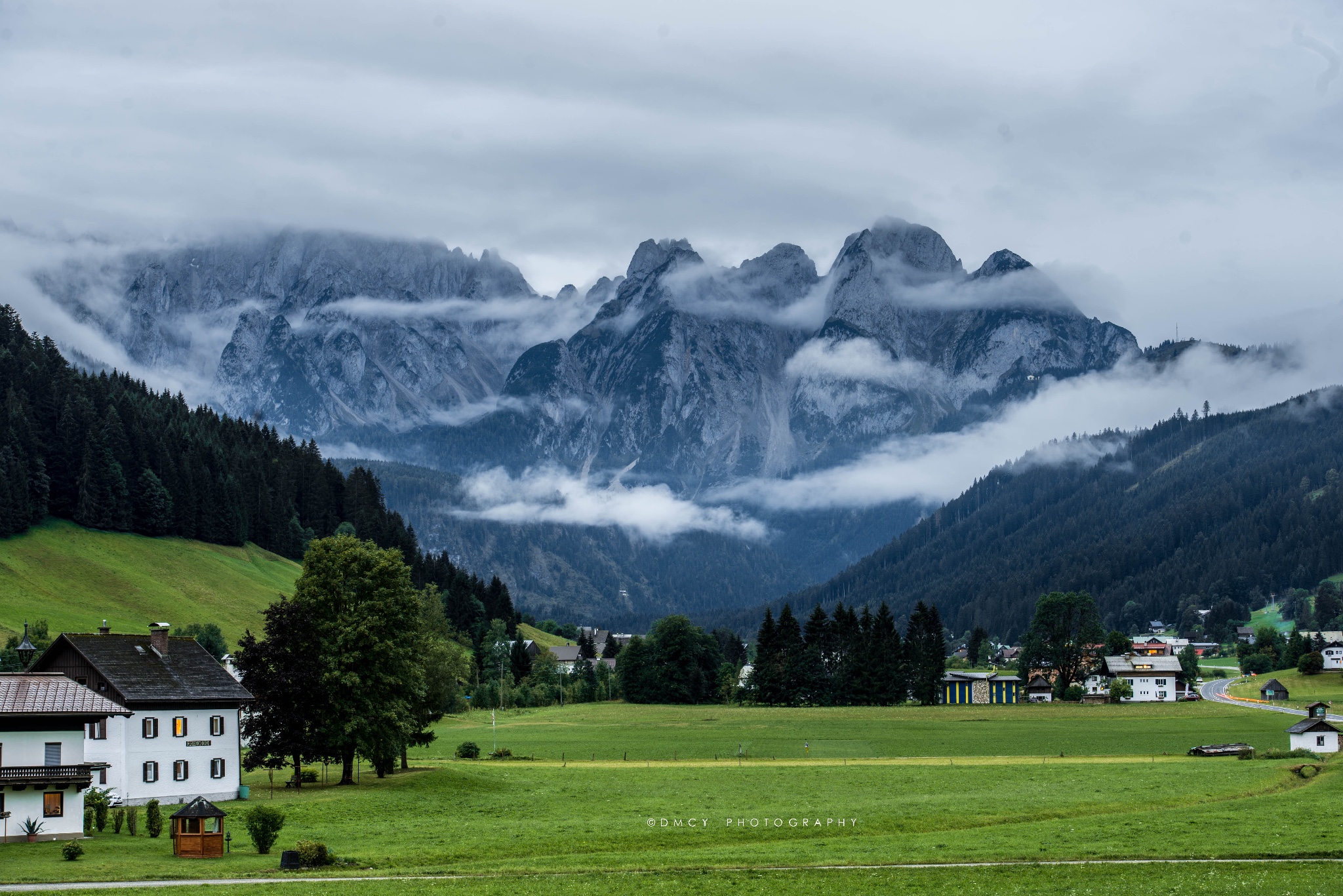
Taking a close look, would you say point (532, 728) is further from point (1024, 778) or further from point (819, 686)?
point (1024, 778)

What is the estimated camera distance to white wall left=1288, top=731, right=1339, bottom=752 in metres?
89.1

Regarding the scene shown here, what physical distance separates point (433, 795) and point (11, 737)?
23.1 metres

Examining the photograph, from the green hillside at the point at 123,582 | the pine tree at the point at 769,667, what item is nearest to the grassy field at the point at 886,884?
the green hillside at the point at 123,582

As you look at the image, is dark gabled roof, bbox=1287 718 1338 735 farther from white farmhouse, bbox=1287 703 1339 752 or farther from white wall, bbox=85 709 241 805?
white wall, bbox=85 709 241 805

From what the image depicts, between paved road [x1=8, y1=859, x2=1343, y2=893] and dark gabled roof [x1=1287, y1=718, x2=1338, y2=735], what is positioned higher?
paved road [x1=8, y1=859, x2=1343, y2=893]

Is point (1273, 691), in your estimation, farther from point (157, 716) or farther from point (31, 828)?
point (31, 828)

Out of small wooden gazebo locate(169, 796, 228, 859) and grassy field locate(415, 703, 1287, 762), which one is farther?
grassy field locate(415, 703, 1287, 762)

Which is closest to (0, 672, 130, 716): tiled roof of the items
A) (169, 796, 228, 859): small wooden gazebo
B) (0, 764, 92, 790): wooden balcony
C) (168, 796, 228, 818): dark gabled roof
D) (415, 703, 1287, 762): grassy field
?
(0, 764, 92, 790): wooden balcony

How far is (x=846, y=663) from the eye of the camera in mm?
159500

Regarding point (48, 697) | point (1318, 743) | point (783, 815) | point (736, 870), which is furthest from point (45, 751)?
point (1318, 743)

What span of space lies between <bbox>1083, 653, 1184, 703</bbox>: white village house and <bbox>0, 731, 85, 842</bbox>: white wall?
14257cm

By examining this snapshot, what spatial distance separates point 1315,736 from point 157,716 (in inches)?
2916

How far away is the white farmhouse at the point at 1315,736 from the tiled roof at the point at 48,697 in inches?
2965

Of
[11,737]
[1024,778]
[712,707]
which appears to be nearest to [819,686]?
[712,707]
